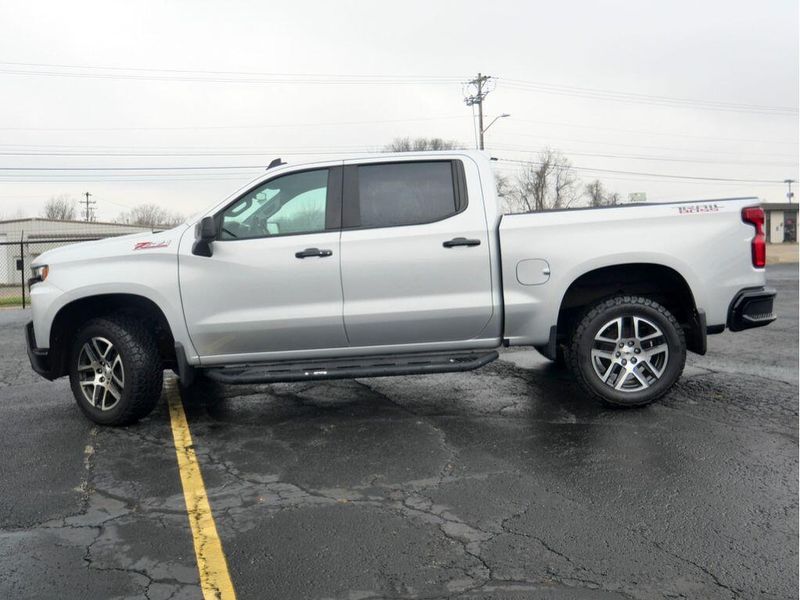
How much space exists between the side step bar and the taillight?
215 cm

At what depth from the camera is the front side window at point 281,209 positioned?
5457 mm

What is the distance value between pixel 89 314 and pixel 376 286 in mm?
2319

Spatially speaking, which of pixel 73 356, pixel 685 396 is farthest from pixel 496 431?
pixel 73 356

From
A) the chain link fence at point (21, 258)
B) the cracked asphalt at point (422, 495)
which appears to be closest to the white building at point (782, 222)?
the chain link fence at point (21, 258)

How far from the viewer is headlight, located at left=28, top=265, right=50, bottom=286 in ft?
18.1

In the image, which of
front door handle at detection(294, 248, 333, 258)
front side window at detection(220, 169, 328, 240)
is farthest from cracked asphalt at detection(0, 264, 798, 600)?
front side window at detection(220, 169, 328, 240)

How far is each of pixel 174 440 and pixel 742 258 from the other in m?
4.48

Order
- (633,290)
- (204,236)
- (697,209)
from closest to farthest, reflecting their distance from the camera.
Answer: (204,236), (697,209), (633,290)

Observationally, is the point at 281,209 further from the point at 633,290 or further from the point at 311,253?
the point at 633,290

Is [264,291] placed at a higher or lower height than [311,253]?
lower

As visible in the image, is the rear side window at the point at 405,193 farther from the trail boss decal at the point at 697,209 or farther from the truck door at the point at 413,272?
the trail boss decal at the point at 697,209

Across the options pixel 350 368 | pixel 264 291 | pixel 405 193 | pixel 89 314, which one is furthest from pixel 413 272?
pixel 89 314

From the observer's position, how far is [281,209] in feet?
18.1

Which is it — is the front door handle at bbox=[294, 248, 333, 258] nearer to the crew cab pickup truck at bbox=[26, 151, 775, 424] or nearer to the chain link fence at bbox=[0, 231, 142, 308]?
the crew cab pickup truck at bbox=[26, 151, 775, 424]
